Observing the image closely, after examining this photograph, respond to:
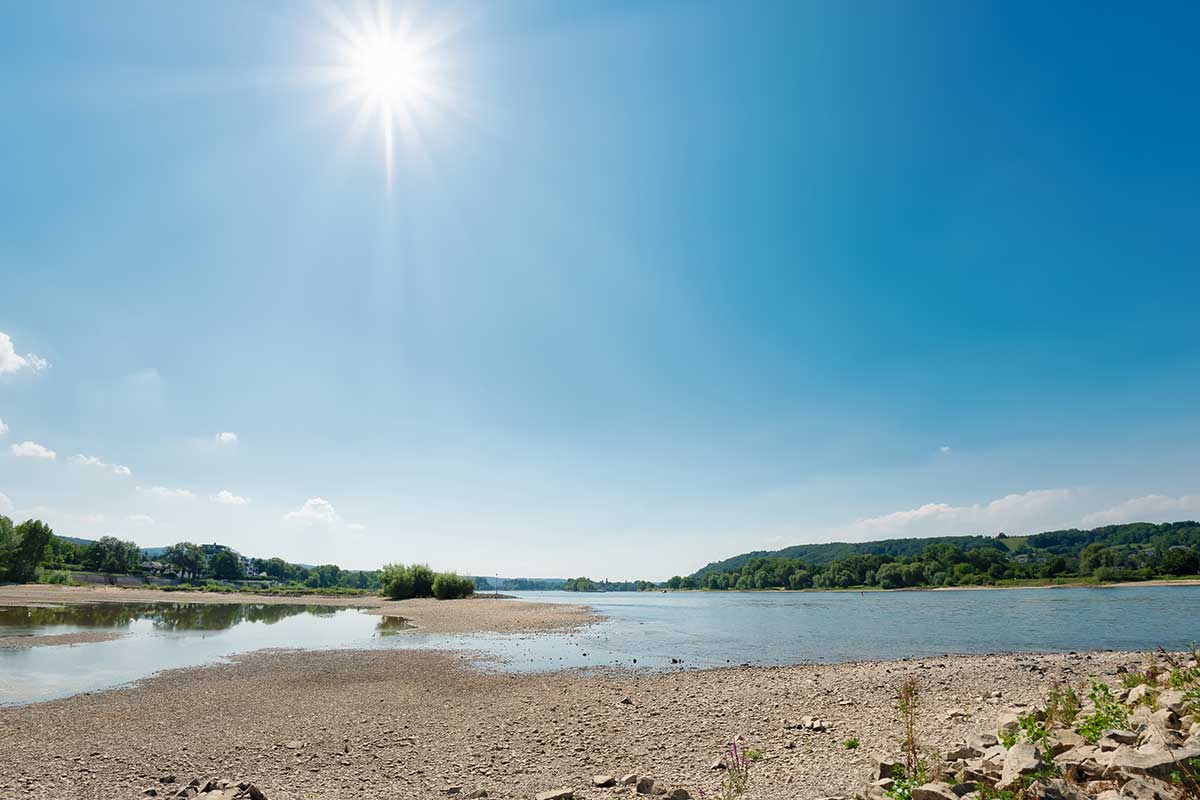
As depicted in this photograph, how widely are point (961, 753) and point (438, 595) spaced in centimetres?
9569

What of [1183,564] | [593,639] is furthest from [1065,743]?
[1183,564]

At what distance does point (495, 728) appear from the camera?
15.5 meters

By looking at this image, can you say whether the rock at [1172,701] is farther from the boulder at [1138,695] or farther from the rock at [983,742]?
the rock at [983,742]

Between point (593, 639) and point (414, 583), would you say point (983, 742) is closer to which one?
point (593, 639)

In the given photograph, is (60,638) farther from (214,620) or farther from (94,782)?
(94,782)

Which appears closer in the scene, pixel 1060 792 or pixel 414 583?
pixel 1060 792

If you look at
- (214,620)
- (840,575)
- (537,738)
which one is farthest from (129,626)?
(840,575)

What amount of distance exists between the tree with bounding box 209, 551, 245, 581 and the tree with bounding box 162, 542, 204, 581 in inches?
160

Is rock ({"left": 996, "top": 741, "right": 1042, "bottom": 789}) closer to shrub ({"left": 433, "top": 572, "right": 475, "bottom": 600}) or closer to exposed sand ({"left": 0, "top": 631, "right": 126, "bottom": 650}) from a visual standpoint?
exposed sand ({"left": 0, "top": 631, "right": 126, "bottom": 650})

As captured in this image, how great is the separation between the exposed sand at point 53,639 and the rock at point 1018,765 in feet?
142

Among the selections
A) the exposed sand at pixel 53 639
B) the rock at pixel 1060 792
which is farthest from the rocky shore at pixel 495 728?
the exposed sand at pixel 53 639

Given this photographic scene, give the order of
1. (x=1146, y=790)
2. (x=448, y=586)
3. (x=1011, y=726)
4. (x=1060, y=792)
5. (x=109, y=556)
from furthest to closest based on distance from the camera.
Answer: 1. (x=109, y=556)
2. (x=448, y=586)
3. (x=1011, y=726)
4. (x=1060, y=792)
5. (x=1146, y=790)

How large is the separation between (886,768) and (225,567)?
206210 millimetres

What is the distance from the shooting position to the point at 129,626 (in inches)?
1745
